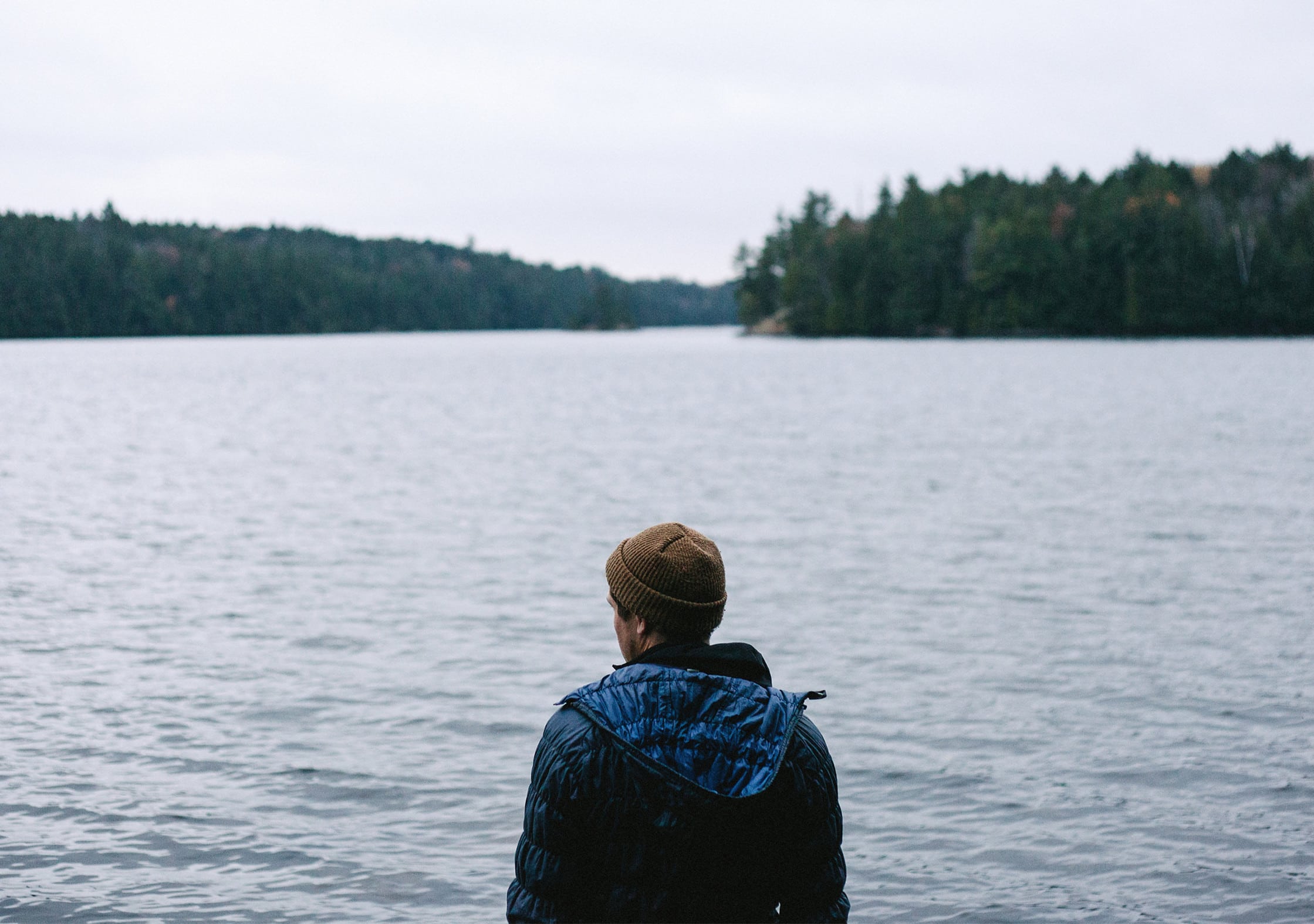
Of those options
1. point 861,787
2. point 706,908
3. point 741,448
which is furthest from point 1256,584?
point 741,448

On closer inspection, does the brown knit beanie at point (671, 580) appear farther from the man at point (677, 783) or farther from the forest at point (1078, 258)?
the forest at point (1078, 258)

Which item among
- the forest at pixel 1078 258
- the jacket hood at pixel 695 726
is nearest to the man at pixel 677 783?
the jacket hood at pixel 695 726

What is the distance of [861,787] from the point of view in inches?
398

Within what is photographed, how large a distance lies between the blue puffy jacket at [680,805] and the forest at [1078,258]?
133m

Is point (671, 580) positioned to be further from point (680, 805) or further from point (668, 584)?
point (680, 805)

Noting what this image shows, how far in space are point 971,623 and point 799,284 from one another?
488 ft

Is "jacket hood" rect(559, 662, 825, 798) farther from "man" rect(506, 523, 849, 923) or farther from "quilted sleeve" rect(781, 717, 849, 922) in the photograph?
"quilted sleeve" rect(781, 717, 849, 922)

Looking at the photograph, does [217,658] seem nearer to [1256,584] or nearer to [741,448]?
[1256,584]

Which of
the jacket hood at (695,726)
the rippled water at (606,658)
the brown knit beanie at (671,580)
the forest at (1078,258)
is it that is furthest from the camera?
the forest at (1078,258)

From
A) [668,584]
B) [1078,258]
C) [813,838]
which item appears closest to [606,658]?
[813,838]

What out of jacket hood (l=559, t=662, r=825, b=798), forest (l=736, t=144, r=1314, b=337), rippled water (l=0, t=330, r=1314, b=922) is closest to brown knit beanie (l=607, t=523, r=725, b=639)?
jacket hood (l=559, t=662, r=825, b=798)

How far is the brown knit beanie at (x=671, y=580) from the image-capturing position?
3.40 metres

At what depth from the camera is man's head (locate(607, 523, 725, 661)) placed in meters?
3.40

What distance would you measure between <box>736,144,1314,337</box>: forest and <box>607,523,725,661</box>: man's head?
13312 cm
